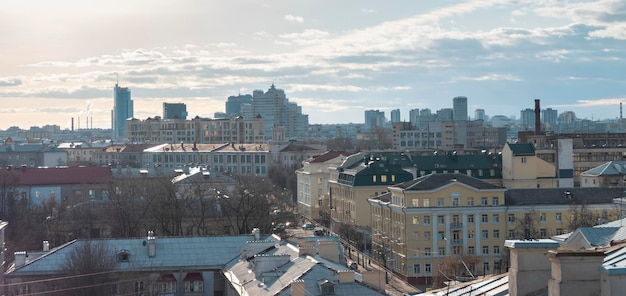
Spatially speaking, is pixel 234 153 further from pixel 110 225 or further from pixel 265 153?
pixel 110 225

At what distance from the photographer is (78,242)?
143 feet

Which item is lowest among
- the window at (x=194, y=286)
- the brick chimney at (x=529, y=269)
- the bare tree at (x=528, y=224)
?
the window at (x=194, y=286)

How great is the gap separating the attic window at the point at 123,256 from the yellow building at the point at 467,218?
18.5m

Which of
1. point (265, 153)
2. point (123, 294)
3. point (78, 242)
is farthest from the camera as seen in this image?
point (265, 153)

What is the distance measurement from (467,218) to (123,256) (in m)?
22.6

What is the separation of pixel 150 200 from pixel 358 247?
47.3 feet

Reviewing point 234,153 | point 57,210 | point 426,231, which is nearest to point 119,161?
point 234,153

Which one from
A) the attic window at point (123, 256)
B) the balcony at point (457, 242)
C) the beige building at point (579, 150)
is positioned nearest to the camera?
the attic window at point (123, 256)

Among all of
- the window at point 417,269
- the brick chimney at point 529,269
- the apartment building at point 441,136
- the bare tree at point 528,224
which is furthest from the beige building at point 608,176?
the apartment building at point 441,136

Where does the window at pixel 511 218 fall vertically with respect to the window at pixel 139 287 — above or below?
above

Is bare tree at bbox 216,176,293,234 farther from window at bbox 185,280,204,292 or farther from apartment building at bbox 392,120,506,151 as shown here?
apartment building at bbox 392,120,506,151

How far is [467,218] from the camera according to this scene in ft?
188

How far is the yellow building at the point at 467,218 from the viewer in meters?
56.3

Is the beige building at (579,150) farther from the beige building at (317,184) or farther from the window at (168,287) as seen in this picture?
the window at (168,287)
